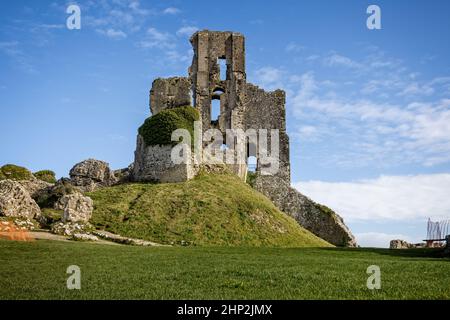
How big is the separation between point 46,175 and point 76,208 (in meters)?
32.1

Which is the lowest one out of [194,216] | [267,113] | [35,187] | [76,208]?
[194,216]

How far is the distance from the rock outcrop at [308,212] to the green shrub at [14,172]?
23.8 m

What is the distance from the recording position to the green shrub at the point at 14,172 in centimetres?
4894

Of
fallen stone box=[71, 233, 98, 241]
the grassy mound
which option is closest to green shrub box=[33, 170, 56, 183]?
the grassy mound

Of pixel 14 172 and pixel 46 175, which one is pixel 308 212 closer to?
pixel 14 172

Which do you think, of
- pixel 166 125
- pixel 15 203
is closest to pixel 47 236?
pixel 15 203

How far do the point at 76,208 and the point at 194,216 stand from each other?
25.0 ft

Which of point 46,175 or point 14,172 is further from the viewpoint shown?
point 46,175

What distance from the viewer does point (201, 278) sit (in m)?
13.3
